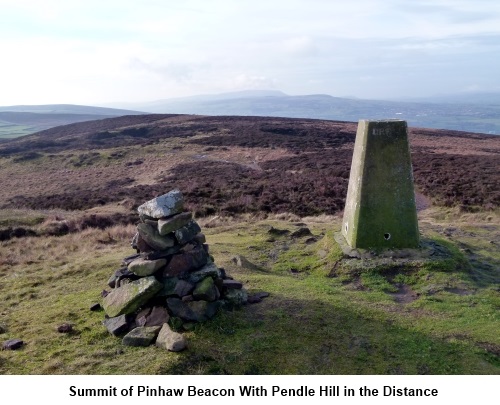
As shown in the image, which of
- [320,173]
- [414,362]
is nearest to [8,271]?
[414,362]

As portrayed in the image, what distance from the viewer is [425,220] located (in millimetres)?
21109

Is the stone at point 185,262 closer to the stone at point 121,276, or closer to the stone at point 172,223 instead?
the stone at point 172,223

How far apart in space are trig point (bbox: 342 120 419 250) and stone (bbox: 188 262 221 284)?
189 inches

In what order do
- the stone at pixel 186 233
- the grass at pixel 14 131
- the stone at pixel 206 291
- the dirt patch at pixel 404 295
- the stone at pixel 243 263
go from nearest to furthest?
the stone at pixel 206 291 → the stone at pixel 186 233 → the dirt patch at pixel 404 295 → the stone at pixel 243 263 → the grass at pixel 14 131

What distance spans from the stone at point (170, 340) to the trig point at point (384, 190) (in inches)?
252

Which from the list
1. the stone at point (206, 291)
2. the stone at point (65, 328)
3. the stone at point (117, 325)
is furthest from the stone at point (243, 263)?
the stone at point (65, 328)

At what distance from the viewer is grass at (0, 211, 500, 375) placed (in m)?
7.44

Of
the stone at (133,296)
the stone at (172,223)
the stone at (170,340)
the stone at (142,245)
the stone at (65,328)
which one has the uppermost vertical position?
the stone at (172,223)

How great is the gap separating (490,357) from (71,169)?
44374mm

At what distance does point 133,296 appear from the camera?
8.66 m

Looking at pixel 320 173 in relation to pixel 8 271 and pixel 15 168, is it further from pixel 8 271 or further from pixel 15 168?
pixel 15 168

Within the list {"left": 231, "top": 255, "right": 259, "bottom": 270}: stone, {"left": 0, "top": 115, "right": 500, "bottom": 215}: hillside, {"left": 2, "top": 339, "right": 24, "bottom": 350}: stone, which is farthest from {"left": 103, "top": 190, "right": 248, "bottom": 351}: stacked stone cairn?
{"left": 0, "top": 115, "right": 500, "bottom": 215}: hillside

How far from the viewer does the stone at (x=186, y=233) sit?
9281 millimetres

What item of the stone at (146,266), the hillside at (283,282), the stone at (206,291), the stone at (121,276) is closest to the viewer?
the hillside at (283,282)
